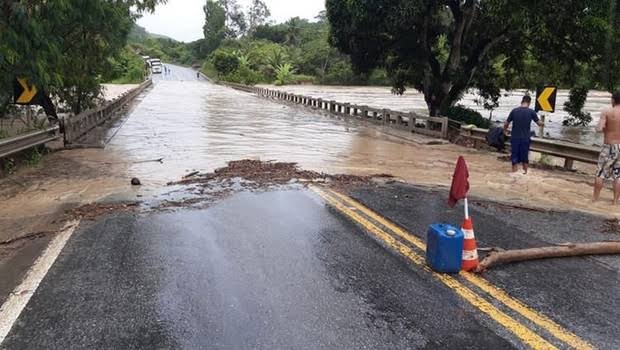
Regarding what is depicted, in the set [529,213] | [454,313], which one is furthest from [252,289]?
[529,213]

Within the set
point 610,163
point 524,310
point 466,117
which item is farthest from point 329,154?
point 524,310

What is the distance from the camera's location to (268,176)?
11.1 meters

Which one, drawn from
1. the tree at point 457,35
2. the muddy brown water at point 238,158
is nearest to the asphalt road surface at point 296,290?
the muddy brown water at point 238,158

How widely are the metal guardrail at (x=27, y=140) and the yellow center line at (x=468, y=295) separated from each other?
763cm

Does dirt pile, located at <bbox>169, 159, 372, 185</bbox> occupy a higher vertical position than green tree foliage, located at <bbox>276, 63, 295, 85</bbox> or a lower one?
higher

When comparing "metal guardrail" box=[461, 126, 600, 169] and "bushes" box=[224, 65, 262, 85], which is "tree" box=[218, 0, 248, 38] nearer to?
"bushes" box=[224, 65, 262, 85]

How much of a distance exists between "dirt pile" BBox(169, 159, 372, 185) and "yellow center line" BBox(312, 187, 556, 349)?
125 inches

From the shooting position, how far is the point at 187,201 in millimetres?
8852

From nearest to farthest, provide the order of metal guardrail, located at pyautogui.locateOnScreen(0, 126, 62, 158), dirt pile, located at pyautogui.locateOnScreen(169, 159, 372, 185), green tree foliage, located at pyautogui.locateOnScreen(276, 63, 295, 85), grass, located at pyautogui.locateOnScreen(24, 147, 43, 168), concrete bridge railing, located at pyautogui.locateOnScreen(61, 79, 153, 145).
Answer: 1. dirt pile, located at pyautogui.locateOnScreen(169, 159, 372, 185)
2. metal guardrail, located at pyautogui.locateOnScreen(0, 126, 62, 158)
3. grass, located at pyautogui.locateOnScreen(24, 147, 43, 168)
4. concrete bridge railing, located at pyautogui.locateOnScreen(61, 79, 153, 145)
5. green tree foliage, located at pyautogui.locateOnScreen(276, 63, 295, 85)

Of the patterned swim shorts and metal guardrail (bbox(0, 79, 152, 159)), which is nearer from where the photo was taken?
the patterned swim shorts

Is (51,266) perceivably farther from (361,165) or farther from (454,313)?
(361,165)

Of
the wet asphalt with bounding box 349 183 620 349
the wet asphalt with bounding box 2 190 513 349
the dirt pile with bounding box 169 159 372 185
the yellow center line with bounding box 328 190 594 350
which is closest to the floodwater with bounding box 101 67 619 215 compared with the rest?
the dirt pile with bounding box 169 159 372 185

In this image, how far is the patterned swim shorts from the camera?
9.26 m

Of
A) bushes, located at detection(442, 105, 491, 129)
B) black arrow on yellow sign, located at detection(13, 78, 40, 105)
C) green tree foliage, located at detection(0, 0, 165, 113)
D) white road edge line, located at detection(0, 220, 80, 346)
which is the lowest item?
bushes, located at detection(442, 105, 491, 129)
